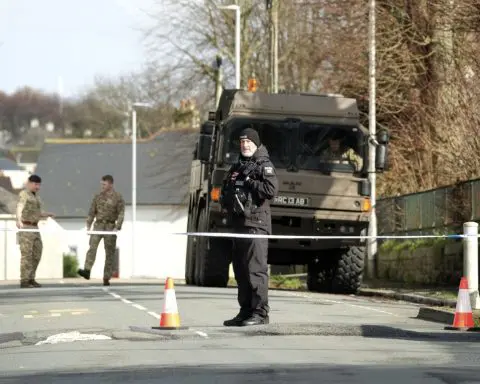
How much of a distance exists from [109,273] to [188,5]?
100 ft

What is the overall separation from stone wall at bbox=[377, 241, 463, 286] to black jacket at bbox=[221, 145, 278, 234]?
11.8 metres

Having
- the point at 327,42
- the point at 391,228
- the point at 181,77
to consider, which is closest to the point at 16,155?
the point at 181,77

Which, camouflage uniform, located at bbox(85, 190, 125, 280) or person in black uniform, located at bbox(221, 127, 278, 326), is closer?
person in black uniform, located at bbox(221, 127, 278, 326)

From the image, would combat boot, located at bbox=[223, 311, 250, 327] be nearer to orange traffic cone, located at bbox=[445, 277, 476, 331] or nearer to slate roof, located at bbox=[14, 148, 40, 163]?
orange traffic cone, located at bbox=[445, 277, 476, 331]

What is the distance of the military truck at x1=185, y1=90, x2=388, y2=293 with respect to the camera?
76.1 feet

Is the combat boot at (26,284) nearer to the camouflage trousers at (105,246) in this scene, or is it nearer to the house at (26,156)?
the camouflage trousers at (105,246)

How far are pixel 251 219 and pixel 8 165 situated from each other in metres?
104

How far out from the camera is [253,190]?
14211 millimetres

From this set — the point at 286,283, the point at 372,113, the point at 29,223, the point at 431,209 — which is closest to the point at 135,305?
the point at 29,223

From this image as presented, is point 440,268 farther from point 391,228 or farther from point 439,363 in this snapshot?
point 439,363

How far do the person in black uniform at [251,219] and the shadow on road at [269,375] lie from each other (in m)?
3.93

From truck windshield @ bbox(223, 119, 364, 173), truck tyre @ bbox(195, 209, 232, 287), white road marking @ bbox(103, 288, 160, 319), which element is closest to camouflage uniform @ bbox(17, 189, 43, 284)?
truck tyre @ bbox(195, 209, 232, 287)

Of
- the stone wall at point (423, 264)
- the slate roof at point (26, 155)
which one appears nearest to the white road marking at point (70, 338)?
the stone wall at point (423, 264)

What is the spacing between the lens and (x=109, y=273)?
2558 cm
